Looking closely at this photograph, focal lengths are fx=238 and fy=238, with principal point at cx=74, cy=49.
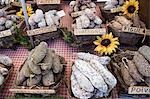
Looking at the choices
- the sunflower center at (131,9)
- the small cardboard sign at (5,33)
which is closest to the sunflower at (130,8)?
the sunflower center at (131,9)

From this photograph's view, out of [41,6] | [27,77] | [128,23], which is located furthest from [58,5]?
[27,77]

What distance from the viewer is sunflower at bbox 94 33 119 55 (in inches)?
39.1

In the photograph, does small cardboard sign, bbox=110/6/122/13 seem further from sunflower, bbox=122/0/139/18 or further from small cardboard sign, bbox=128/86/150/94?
small cardboard sign, bbox=128/86/150/94

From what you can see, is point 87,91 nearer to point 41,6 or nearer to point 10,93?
point 10,93

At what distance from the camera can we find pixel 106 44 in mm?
1008

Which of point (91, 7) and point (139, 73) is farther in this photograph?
point (91, 7)

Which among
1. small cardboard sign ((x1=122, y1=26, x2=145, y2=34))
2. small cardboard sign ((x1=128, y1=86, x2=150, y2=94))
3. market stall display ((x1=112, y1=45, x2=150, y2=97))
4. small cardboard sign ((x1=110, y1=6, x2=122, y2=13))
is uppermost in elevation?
small cardboard sign ((x1=110, y1=6, x2=122, y2=13))

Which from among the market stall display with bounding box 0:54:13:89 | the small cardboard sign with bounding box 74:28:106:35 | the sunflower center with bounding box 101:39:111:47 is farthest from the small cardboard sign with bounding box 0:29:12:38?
the sunflower center with bounding box 101:39:111:47

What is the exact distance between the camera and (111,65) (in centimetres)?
95

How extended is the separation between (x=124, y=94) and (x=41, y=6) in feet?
2.12

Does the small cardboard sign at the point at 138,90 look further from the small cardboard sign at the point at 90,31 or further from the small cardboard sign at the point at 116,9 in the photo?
the small cardboard sign at the point at 116,9

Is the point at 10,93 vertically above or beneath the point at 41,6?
beneath

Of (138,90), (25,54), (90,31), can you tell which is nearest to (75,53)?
(90,31)

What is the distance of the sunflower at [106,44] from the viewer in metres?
0.99
